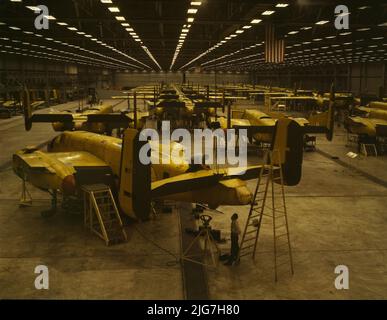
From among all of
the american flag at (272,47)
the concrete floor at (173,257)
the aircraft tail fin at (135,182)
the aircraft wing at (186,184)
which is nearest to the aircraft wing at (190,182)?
the aircraft wing at (186,184)

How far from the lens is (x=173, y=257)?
48.6 feet

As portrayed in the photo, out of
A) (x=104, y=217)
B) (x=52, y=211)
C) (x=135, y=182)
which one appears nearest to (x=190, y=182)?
(x=135, y=182)

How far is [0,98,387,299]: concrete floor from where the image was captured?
40.5 feet

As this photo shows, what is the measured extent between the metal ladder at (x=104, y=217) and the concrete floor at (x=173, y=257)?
39 centimetres

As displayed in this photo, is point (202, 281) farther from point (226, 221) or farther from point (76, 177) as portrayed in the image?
point (76, 177)

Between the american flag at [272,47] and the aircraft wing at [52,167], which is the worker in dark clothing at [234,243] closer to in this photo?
the aircraft wing at [52,167]

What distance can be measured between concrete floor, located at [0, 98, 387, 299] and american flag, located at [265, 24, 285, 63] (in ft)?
30.4

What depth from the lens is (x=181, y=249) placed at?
613 inches

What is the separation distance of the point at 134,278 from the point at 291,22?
16.2 m

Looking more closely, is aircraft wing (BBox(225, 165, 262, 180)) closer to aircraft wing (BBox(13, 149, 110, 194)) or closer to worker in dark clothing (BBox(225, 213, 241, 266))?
worker in dark clothing (BBox(225, 213, 241, 266))

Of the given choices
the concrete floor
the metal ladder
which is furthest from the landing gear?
the metal ladder

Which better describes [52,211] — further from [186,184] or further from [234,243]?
[234,243]
